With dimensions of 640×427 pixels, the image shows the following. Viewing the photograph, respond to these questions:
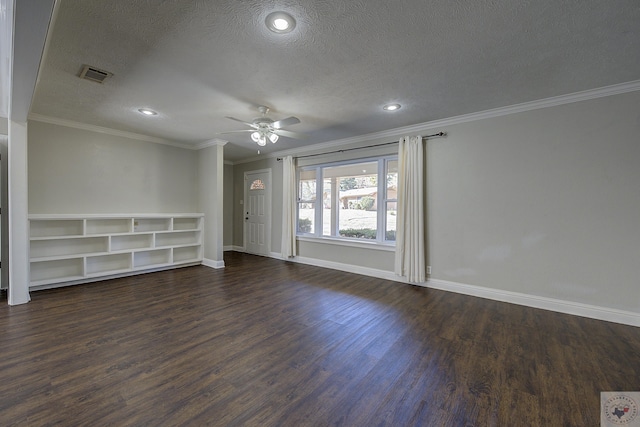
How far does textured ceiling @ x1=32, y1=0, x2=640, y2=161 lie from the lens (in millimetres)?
1867

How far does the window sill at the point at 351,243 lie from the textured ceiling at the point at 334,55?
224 cm

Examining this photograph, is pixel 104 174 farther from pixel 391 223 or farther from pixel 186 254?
pixel 391 223

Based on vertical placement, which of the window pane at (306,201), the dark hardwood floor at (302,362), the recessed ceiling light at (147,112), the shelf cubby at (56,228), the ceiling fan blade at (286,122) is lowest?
the dark hardwood floor at (302,362)

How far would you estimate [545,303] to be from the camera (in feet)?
11.1

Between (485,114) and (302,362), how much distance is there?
389cm

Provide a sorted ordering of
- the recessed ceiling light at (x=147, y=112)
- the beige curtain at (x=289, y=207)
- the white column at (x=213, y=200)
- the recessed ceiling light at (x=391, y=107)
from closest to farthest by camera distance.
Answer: the recessed ceiling light at (x=391, y=107) < the recessed ceiling light at (x=147, y=112) < the white column at (x=213, y=200) < the beige curtain at (x=289, y=207)

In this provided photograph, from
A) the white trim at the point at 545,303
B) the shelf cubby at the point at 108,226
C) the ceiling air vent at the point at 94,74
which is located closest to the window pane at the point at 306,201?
the white trim at the point at 545,303

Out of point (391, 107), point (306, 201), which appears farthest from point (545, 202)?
point (306, 201)

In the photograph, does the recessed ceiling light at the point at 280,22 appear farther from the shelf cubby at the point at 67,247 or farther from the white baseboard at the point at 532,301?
the shelf cubby at the point at 67,247

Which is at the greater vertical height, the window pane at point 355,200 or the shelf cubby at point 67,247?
the window pane at point 355,200

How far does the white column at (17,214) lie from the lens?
327cm

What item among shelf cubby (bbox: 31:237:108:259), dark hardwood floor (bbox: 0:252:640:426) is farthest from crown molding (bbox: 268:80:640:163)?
shelf cubby (bbox: 31:237:108:259)

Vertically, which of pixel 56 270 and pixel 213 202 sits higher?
pixel 213 202

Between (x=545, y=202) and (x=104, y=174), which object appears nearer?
(x=545, y=202)
